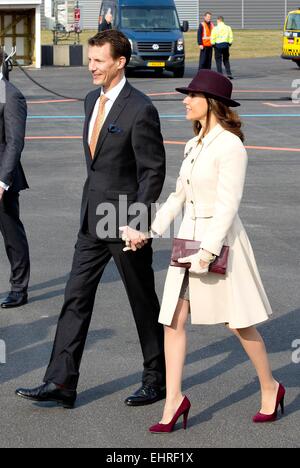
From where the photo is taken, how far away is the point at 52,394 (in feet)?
21.3

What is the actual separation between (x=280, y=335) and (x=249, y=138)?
11.5m

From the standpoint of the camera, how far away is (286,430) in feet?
20.2

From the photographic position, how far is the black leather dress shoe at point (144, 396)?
6597mm

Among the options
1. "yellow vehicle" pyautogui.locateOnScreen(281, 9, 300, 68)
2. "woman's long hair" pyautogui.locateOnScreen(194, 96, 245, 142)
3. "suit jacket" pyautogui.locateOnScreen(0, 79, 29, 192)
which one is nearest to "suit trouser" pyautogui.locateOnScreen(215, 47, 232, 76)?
"yellow vehicle" pyautogui.locateOnScreen(281, 9, 300, 68)

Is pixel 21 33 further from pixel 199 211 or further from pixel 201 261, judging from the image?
pixel 201 261

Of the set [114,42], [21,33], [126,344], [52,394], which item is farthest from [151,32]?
[52,394]

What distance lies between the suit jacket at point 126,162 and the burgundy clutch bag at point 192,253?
0.43 meters

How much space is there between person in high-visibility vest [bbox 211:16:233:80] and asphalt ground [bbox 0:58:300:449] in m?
17.1

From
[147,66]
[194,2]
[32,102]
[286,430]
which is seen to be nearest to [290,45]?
[147,66]

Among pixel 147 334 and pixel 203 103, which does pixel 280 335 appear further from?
pixel 203 103

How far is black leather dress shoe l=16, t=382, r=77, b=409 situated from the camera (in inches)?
256

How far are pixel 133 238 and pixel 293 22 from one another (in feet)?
107

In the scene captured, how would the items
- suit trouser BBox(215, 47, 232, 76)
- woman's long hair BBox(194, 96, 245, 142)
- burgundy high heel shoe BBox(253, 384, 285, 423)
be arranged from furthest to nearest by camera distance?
suit trouser BBox(215, 47, 232, 76) < burgundy high heel shoe BBox(253, 384, 285, 423) < woman's long hair BBox(194, 96, 245, 142)

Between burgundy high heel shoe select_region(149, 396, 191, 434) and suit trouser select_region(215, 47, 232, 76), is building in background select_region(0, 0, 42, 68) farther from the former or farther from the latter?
burgundy high heel shoe select_region(149, 396, 191, 434)
